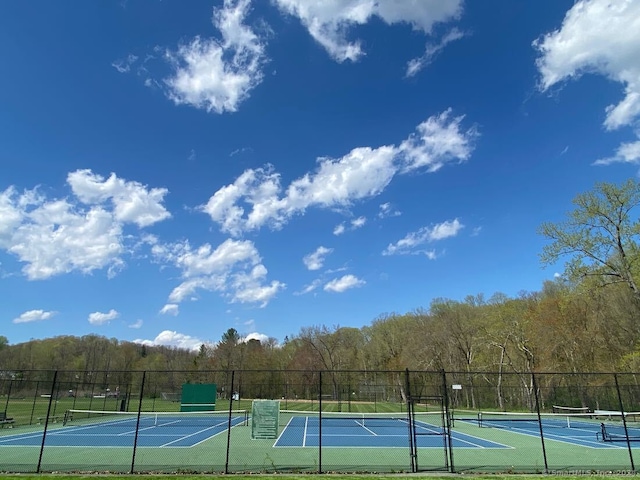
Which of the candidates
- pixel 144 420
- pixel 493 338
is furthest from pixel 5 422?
pixel 493 338

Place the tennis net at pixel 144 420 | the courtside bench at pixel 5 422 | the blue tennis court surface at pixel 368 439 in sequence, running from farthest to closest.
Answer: the tennis net at pixel 144 420
the courtside bench at pixel 5 422
the blue tennis court surface at pixel 368 439

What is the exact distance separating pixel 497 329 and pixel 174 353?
72388mm

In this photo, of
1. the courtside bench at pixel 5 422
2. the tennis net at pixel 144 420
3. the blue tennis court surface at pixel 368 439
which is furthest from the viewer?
the tennis net at pixel 144 420

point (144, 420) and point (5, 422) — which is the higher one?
point (5, 422)

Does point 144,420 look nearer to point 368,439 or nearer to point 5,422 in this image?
point 5,422

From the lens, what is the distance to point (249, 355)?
72.4 meters

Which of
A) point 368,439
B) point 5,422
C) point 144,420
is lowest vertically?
point 144,420

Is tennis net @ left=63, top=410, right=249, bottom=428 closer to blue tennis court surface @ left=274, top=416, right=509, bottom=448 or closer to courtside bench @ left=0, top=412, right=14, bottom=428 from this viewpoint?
courtside bench @ left=0, top=412, right=14, bottom=428

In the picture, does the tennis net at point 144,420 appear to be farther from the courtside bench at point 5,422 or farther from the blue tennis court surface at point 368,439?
the blue tennis court surface at point 368,439

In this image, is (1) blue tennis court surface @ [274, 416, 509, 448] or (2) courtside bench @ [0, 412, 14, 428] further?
(2) courtside bench @ [0, 412, 14, 428]

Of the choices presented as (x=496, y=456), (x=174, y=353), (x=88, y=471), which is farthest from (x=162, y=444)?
(x=174, y=353)

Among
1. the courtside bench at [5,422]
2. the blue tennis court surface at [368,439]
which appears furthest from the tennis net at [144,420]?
the blue tennis court surface at [368,439]

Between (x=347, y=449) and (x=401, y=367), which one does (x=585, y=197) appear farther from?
(x=401, y=367)

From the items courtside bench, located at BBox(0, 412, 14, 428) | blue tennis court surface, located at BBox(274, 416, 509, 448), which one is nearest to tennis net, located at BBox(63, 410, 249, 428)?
courtside bench, located at BBox(0, 412, 14, 428)
